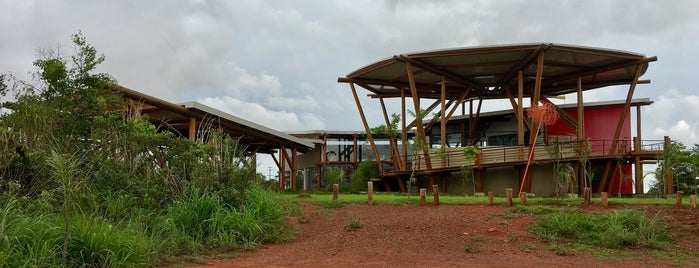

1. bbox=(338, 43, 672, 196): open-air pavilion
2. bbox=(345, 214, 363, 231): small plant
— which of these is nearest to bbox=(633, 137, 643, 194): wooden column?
bbox=(338, 43, 672, 196): open-air pavilion

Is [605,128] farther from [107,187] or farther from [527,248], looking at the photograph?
[107,187]

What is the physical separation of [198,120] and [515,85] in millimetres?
15962

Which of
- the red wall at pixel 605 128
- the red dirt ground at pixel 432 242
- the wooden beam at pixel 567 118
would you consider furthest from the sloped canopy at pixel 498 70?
the red dirt ground at pixel 432 242

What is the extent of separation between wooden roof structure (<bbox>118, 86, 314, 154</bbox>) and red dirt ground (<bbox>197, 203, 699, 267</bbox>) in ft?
14.9

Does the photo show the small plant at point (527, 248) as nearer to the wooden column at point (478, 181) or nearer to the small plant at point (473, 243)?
the small plant at point (473, 243)

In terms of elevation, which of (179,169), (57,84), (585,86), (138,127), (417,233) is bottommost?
(417,233)

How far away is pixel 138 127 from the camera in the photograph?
11.1 metres

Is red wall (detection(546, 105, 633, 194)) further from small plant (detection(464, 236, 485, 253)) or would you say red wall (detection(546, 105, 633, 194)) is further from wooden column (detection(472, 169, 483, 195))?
small plant (detection(464, 236, 485, 253))

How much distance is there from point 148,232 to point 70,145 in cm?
282

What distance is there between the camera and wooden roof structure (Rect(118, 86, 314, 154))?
16459 millimetres

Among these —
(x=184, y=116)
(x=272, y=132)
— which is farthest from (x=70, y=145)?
(x=272, y=132)

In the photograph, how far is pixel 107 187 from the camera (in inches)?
388

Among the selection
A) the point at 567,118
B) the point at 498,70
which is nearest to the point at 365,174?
the point at 498,70

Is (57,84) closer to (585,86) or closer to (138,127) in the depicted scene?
(138,127)
